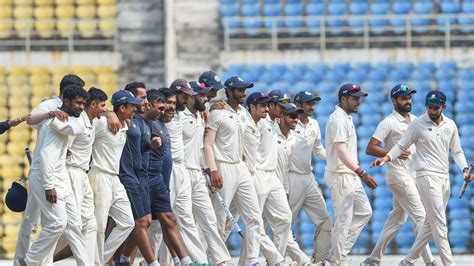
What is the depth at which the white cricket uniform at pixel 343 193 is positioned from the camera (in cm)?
1864

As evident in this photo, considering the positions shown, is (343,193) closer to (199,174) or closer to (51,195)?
(199,174)

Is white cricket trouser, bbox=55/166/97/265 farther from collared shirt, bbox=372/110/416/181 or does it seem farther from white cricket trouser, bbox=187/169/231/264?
collared shirt, bbox=372/110/416/181

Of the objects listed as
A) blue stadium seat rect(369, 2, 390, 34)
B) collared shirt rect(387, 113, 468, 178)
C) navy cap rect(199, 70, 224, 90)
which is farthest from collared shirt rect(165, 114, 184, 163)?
blue stadium seat rect(369, 2, 390, 34)

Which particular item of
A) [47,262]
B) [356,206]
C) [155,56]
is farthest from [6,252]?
[47,262]

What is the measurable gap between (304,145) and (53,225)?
5003 millimetres

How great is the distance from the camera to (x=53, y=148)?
15.0 metres

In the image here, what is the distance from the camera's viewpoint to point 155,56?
Result: 2861 cm

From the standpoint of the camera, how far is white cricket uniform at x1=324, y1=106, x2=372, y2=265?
18.6m

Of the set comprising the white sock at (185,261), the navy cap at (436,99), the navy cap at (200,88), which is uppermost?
the navy cap at (200,88)

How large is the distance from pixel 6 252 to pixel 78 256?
1159cm

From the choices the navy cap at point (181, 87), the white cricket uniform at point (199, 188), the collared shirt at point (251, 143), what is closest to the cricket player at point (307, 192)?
the collared shirt at point (251, 143)

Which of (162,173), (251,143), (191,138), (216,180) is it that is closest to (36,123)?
(162,173)

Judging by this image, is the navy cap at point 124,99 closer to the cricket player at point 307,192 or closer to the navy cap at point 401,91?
the cricket player at point 307,192

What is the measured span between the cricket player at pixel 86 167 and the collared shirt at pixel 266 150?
303 cm
